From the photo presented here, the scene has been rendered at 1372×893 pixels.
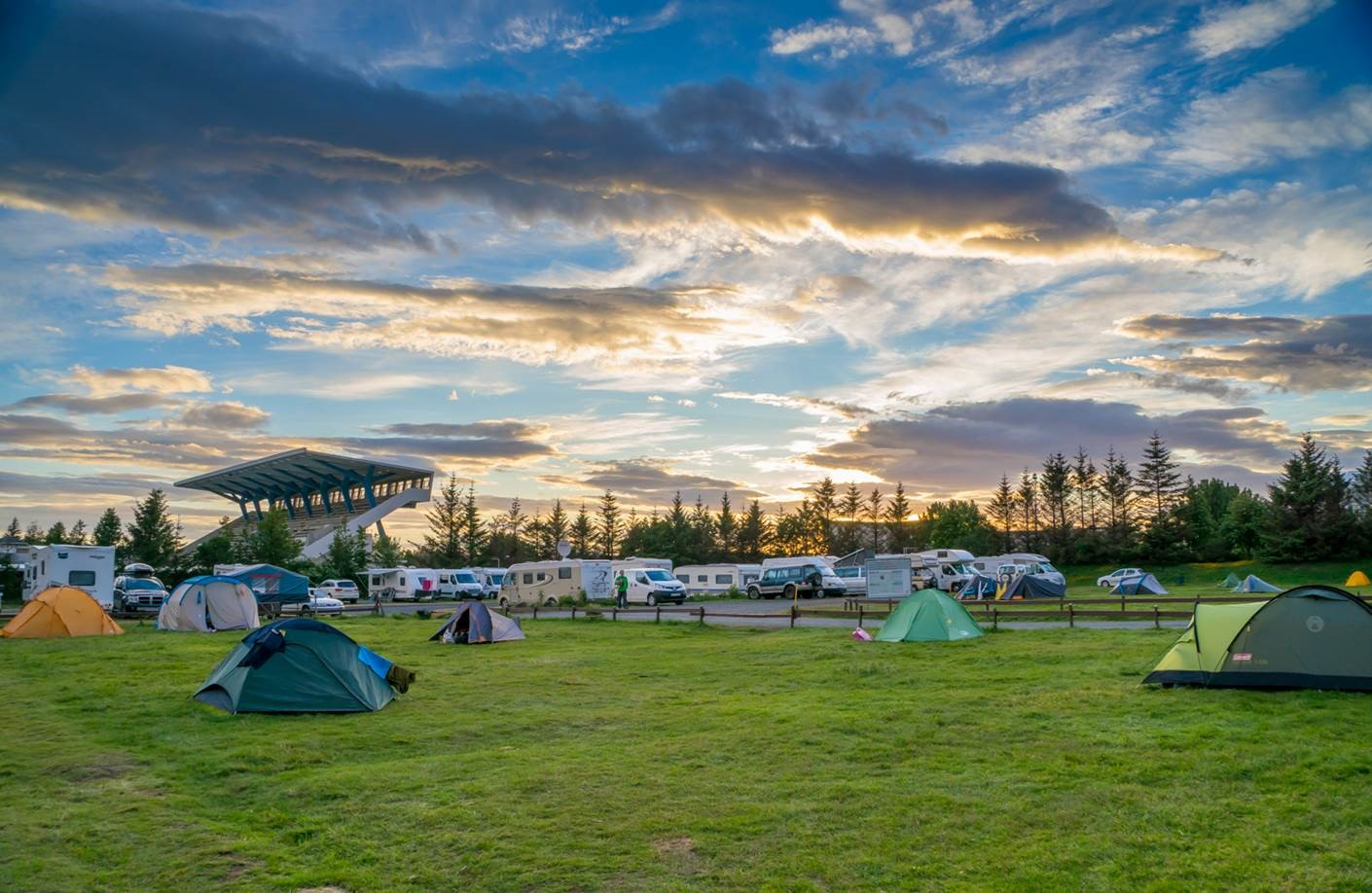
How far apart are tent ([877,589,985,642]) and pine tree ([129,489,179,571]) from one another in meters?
59.5

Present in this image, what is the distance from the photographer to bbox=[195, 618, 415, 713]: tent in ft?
49.5

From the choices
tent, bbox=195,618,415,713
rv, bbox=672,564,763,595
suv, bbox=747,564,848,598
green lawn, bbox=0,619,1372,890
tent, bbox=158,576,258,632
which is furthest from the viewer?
rv, bbox=672,564,763,595

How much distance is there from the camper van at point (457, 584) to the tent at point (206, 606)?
2937cm

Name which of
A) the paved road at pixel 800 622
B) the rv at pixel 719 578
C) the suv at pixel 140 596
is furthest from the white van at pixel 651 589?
the suv at pixel 140 596

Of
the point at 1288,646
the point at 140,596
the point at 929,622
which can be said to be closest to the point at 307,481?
the point at 140,596

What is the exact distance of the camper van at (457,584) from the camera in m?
63.3

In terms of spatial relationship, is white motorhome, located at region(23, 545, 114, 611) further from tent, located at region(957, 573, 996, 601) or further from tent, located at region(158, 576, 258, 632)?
tent, located at region(957, 573, 996, 601)

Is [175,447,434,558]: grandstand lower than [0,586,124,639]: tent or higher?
higher

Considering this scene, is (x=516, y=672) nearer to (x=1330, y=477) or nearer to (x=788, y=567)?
(x=788, y=567)

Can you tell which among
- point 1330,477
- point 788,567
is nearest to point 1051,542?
point 1330,477

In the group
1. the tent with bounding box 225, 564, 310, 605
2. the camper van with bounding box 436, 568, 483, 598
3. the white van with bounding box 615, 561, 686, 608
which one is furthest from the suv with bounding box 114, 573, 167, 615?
the white van with bounding box 615, 561, 686, 608

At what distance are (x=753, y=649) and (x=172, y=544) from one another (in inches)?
2341

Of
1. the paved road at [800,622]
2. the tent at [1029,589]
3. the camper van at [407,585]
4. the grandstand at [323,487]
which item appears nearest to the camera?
the paved road at [800,622]

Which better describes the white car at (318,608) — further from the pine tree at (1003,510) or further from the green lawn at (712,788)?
the pine tree at (1003,510)
